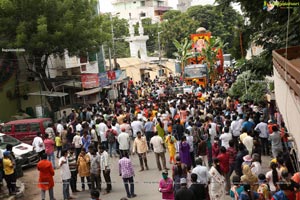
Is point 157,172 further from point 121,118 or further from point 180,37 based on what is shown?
point 180,37

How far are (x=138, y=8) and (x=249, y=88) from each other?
87160 millimetres

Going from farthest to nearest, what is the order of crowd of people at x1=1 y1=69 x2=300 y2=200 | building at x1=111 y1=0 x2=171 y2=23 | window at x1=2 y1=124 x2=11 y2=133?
building at x1=111 y1=0 x2=171 y2=23 → window at x1=2 y1=124 x2=11 y2=133 → crowd of people at x1=1 y1=69 x2=300 y2=200

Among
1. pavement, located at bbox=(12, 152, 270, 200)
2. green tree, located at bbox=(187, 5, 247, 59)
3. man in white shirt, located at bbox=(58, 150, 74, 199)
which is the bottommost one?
pavement, located at bbox=(12, 152, 270, 200)

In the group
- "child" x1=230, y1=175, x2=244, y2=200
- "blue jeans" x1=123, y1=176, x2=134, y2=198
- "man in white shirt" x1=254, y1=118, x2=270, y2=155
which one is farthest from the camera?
"man in white shirt" x1=254, y1=118, x2=270, y2=155

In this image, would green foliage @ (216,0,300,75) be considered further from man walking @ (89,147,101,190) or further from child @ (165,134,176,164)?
man walking @ (89,147,101,190)

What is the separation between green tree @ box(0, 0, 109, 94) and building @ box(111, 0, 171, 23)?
73.9 m

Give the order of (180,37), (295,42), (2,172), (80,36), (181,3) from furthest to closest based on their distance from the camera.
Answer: (181,3) → (180,37) → (80,36) → (2,172) → (295,42)

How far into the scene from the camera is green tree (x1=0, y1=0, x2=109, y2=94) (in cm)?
2727

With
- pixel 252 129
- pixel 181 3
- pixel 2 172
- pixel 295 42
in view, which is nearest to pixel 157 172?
pixel 252 129

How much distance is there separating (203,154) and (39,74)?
1865cm

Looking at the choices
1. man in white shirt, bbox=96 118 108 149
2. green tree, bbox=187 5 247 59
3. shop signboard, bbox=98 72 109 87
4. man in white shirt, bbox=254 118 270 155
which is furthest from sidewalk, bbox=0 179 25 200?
green tree, bbox=187 5 247 59

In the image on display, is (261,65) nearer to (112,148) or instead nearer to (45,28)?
(112,148)

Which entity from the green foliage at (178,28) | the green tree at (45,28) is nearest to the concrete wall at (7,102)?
the green tree at (45,28)

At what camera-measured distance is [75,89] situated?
37219 mm
